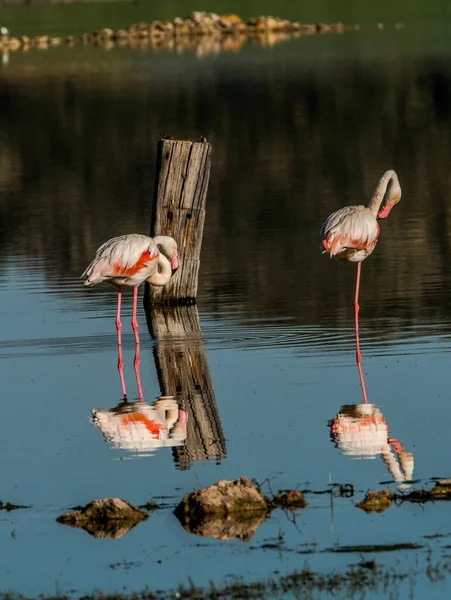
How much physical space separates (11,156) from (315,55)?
34067 mm

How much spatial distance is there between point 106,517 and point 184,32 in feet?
283

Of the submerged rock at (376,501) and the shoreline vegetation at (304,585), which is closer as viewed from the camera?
the shoreline vegetation at (304,585)

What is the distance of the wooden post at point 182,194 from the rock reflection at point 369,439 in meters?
5.32

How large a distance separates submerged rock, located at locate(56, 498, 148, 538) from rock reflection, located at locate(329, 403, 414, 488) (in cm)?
160

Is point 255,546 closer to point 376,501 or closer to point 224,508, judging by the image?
point 224,508

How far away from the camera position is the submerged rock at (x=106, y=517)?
7512 millimetres

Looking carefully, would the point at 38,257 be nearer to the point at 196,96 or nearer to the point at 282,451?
the point at 282,451

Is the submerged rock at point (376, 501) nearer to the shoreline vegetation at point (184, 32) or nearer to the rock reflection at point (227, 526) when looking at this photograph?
the rock reflection at point (227, 526)

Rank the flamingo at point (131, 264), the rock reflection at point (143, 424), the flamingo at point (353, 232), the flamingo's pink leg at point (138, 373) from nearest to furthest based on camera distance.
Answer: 1. the rock reflection at point (143, 424)
2. the flamingo's pink leg at point (138, 373)
3. the flamingo at point (131, 264)
4. the flamingo at point (353, 232)

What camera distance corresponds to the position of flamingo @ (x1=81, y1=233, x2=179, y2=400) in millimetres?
13312

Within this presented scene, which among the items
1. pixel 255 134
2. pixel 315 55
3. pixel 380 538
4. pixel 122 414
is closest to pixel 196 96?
pixel 255 134

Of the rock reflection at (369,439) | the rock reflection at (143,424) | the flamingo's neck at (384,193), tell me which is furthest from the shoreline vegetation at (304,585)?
the flamingo's neck at (384,193)

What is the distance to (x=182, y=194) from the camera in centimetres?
1498

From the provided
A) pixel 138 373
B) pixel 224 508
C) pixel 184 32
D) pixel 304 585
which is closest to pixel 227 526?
pixel 224 508
